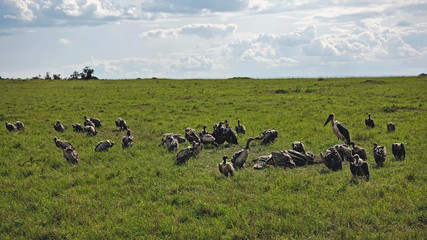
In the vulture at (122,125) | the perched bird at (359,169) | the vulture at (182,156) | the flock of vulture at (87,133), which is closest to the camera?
the perched bird at (359,169)

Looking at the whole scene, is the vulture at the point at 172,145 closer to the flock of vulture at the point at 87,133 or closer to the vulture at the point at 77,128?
the flock of vulture at the point at 87,133

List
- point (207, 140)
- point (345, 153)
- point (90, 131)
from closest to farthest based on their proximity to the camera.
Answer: point (345, 153), point (207, 140), point (90, 131)

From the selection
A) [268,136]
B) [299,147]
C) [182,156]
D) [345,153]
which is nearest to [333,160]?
[345,153]

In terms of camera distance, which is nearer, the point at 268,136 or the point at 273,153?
the point at 273,153

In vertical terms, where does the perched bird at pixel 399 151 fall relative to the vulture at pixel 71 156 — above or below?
above

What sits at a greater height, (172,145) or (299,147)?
(299,147)

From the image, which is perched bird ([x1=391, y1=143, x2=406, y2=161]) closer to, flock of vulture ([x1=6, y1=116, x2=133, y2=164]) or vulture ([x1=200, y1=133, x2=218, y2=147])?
vulture ([x1=200, y1=133, x2=218, y2=147])

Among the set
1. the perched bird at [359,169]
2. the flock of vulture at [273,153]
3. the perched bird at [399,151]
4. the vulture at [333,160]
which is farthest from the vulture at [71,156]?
the perched bird at [399,151]

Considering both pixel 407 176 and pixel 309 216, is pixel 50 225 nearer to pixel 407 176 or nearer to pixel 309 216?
pixel 309 216

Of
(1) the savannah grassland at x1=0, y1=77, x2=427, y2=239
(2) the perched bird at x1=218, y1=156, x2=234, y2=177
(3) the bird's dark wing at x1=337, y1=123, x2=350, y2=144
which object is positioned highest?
(3) the bird's dark wing at x1=337, y1=123, x2=350, y2=144

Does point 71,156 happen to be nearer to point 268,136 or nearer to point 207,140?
point 207,140

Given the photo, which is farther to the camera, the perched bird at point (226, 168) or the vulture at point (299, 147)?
the vulture at point (299, 147)

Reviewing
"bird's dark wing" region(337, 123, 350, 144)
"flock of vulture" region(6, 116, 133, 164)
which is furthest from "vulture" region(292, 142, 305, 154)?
"flock of vulture" region(6, 116, 133, 164)

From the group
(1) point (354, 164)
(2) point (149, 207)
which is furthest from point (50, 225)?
(1) point (354, 164)
